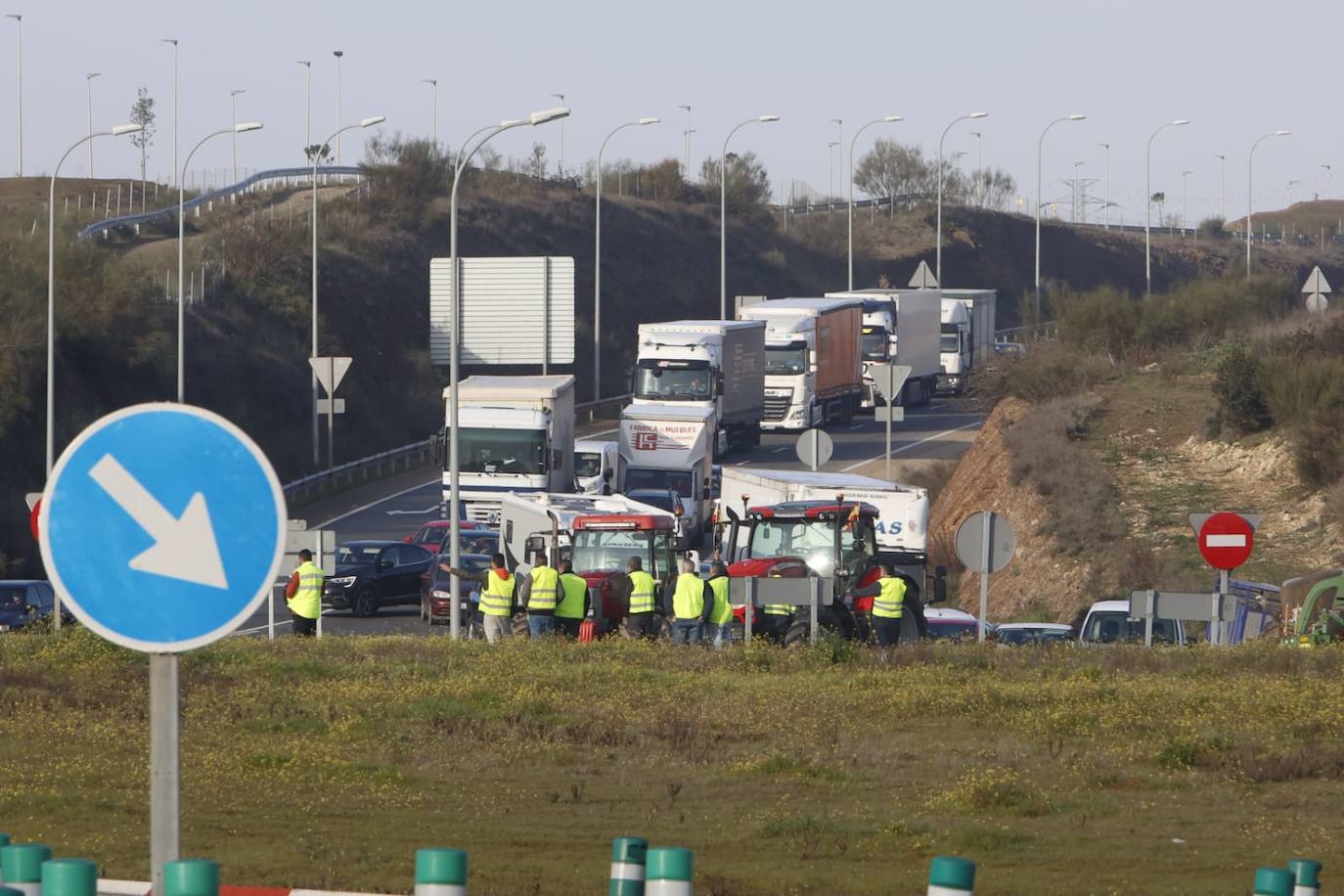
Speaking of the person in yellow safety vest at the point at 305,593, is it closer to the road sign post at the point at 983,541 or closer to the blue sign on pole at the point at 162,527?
the road sign post at the point at 983,541

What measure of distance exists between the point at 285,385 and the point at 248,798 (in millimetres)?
57925

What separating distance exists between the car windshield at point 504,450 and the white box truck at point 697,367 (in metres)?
7.27

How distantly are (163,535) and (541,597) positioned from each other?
18.8 meters

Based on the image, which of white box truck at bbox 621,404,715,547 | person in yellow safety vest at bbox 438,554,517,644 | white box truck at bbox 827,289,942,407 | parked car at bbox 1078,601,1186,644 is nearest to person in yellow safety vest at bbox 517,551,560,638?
person in yellow safety vest at bbox 438,554,517,644

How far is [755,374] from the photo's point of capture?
56094mm

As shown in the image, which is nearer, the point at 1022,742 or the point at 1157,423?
the point at 1022,742

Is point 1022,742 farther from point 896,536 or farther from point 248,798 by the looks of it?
point 896,536

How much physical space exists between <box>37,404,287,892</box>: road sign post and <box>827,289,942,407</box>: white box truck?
59.2 m

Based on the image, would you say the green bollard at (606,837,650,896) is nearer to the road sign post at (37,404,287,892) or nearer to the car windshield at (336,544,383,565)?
the road sign post at (37,404,287,892)

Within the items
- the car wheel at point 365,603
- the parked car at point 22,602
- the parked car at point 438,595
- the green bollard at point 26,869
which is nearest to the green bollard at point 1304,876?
the green bollard at point 26,869

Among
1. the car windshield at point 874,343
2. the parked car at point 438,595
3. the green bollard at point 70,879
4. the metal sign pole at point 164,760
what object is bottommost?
the parked car at point 438,595

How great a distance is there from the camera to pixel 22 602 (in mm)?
30344

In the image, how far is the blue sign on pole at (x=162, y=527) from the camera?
468cm

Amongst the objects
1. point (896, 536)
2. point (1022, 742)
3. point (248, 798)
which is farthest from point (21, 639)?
point (896, 536)
